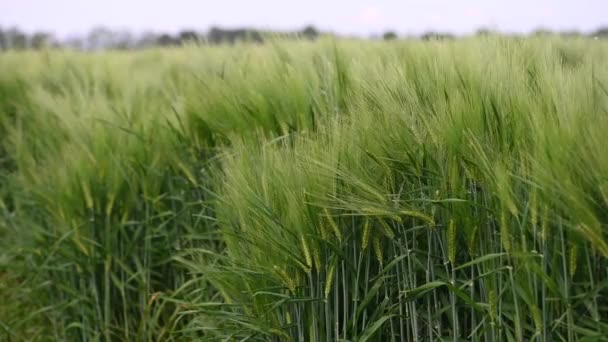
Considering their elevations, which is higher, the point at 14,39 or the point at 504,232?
the point at 14,39

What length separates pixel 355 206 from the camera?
133cm

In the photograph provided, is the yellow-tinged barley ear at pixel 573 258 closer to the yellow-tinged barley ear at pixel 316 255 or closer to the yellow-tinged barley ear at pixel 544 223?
the yellow-tinged barley ear at pixel 544 223

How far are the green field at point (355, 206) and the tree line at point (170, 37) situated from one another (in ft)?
0.98

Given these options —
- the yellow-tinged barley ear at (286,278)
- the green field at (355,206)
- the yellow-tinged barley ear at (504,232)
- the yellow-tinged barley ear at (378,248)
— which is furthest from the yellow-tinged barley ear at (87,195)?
the yellow-tinged barley ear at (504,232)

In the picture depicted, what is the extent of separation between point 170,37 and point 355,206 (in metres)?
6.83

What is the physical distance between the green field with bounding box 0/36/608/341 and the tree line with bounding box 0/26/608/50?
298 millimetres

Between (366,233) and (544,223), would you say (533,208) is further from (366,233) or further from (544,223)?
(366,233)

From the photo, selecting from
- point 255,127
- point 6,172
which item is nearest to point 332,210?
point 255,127

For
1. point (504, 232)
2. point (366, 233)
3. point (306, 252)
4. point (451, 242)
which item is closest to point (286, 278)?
point (306, 252)

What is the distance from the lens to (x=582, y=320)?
3.93 feet

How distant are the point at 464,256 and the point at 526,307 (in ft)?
0.58

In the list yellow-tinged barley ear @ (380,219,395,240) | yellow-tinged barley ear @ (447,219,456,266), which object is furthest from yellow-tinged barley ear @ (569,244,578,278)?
yellow-tinged barley ear @ (380,219,395,240)

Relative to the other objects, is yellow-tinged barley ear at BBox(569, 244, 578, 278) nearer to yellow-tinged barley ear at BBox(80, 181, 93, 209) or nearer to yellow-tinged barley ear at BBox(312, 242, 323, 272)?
yellow-tinged barley ear at BBox(312, 242, 323, 272)

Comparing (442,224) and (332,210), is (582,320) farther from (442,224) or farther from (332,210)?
(332,210)
